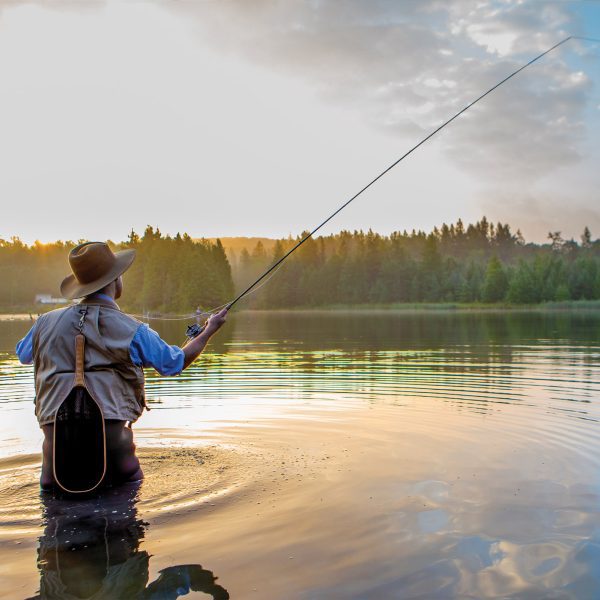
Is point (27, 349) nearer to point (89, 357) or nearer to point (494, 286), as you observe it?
point (89, 357)

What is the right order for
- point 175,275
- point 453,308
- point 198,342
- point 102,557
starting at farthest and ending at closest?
point 453,308, point 175,275, point 198,342, point 102,557

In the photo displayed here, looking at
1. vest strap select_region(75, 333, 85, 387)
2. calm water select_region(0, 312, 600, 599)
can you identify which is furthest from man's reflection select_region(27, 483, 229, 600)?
vest strap select_region(75, 333, 85, 387)

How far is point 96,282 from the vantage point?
562 cm

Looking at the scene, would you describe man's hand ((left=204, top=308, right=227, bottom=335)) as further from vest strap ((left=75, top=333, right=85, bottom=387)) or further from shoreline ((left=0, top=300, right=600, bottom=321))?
shoreline ((left=0, top=300, right=600, bottom=321))

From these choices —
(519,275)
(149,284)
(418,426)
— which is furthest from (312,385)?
(519,275)

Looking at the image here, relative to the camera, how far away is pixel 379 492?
6.47 m

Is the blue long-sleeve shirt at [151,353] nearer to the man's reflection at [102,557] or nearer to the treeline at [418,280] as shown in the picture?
the man's reflection at [102,557]

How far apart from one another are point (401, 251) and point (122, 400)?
571ft

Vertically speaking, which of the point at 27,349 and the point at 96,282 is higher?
the point at 96,282

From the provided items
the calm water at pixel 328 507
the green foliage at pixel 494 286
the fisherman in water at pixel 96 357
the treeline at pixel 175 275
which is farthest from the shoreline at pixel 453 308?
the fisherman in water at pixel 96 357

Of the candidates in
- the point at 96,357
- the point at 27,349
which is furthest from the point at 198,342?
the point at 27,349

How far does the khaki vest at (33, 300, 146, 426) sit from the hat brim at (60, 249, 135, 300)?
11 centimetres

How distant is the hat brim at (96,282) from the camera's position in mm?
5531

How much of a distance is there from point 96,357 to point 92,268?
743 millimetres
